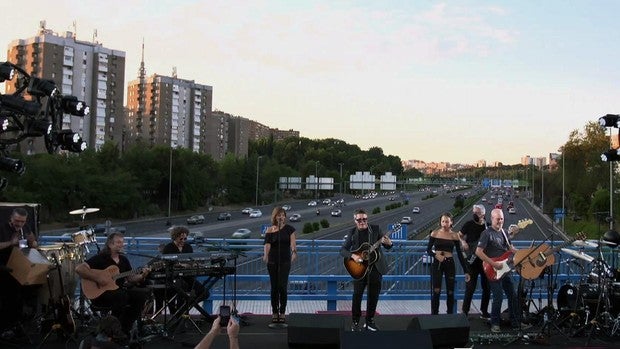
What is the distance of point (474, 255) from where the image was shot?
9.62m

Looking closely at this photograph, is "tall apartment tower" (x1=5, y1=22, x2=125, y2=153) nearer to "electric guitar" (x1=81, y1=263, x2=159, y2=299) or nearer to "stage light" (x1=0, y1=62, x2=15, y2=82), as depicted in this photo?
"stage light" (x1=0, y1=62, x2=15, y2=82)

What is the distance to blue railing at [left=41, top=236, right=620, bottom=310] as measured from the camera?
11.0m

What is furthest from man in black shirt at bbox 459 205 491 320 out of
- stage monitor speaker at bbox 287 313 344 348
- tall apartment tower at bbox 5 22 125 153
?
tall apartment tower at bbox 5 22 125 153

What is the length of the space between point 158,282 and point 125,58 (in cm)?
10418

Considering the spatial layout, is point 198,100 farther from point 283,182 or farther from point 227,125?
point 283,182

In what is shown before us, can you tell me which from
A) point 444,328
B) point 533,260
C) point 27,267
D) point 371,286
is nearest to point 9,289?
point 27,267

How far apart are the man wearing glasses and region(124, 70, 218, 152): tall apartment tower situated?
128 meters

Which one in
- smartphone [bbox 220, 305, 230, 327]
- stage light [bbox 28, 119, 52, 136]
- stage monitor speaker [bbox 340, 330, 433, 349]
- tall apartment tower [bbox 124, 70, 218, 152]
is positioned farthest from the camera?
tall apartment tower [bbox 124, 70, 218, 152]

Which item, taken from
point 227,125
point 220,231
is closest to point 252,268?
point 220,231

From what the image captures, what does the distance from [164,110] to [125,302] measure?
132 m

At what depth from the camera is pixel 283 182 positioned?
2763 inches

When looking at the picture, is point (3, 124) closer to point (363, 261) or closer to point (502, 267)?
point (363, 261)

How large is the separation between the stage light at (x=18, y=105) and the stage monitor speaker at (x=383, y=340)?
6.25 metres

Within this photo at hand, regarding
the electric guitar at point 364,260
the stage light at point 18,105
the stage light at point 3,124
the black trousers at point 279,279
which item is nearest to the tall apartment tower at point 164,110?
the stage light at point 18,105
